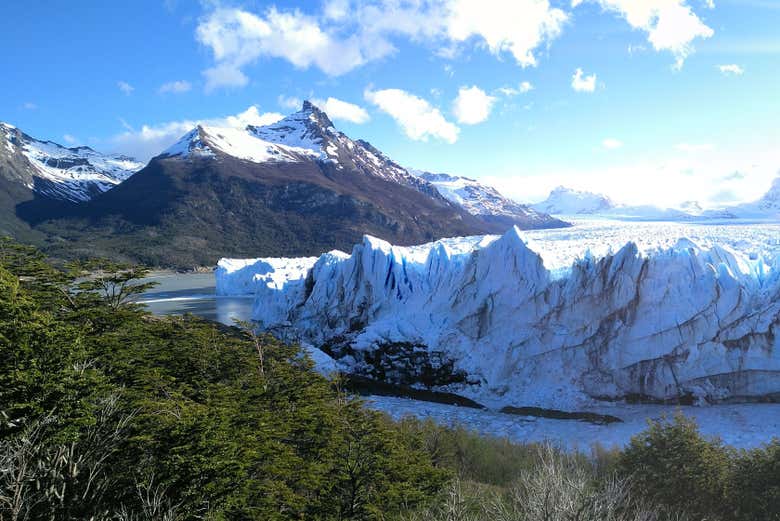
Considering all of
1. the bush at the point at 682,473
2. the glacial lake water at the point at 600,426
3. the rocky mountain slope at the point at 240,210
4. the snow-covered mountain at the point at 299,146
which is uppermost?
the snow-covered mountain at the point at 299,146

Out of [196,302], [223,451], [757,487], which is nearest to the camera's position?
[223,451]

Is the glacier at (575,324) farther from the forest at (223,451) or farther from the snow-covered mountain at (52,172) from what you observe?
the snow-covered mountain at (52,172)

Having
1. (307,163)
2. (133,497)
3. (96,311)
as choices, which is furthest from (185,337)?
(307,163)

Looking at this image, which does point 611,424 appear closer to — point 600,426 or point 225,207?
point 600,426

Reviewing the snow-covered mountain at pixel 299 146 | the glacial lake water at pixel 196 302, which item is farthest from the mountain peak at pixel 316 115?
the glacial lake water at pixel 196 302

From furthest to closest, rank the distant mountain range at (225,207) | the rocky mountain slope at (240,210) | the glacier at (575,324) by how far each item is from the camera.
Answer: the distant mountain range at (225,207)
the rocky mountain slope at (240,210)
the glacier at (575,324)

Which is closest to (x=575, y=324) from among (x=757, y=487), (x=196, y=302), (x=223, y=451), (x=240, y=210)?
(x=757, y=487)

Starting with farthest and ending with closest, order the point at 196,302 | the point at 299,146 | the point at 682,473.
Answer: the point at 299,146 < the point at 196,302 < the point at 682,473
